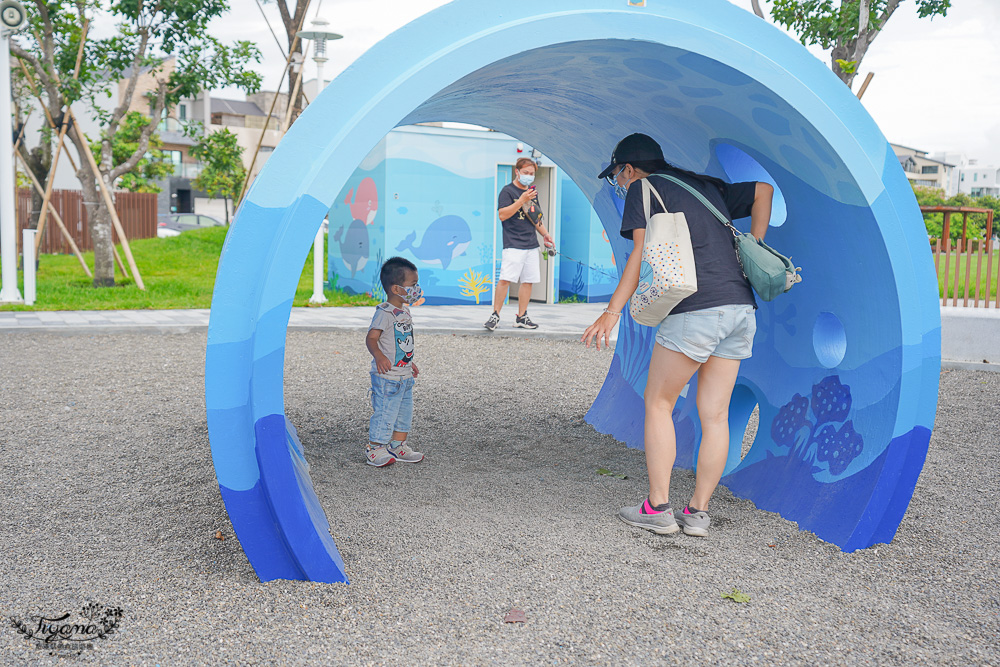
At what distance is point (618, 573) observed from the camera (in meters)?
3.14

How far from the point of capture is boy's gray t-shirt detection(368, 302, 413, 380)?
437cm

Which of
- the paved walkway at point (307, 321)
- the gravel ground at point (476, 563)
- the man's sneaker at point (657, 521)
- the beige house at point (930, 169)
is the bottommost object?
the gravel ground at point (476, 563)

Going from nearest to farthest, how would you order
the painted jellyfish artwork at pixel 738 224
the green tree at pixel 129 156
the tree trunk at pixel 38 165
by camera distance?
the painted jellyfish artwork at pixel 738 224 < the tree trunk at pixel 38 165 < the green tree at pixel 129 156

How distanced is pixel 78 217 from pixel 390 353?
2375 cm

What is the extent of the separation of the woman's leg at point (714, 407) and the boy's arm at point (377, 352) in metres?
1.69

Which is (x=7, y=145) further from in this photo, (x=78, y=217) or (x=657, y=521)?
(x=78, y=217)

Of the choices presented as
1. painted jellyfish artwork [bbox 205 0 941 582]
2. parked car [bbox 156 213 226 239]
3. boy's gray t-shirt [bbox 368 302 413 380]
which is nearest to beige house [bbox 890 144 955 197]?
parked car [bbox 156 213 226 239]

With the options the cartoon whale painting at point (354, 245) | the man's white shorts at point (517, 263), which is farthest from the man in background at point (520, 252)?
the cartoon whale painting at point (354, 245)

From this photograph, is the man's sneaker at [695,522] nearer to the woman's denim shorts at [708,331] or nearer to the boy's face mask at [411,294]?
the woman's denim shorts at [708,331]

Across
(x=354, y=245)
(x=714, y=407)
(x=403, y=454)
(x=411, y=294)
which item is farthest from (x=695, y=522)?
(x=354, y=245)

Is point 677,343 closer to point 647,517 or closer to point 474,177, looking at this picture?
point 647,517

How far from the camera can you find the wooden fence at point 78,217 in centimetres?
2305

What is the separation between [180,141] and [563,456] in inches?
2476

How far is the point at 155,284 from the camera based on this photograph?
1378cm
